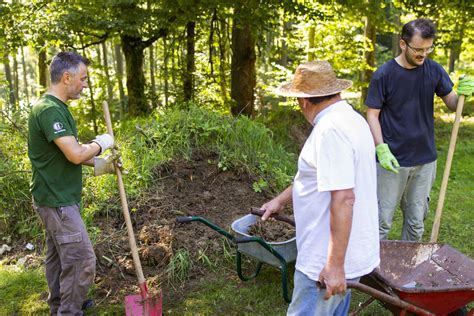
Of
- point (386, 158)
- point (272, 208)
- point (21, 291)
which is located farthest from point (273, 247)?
point (21, 291)

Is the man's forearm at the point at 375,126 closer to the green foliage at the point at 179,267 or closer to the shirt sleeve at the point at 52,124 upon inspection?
the green foliage at the point at 179,267

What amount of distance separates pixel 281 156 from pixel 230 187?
1.02 m

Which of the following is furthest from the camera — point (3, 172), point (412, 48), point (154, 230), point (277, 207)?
point (3, 172)

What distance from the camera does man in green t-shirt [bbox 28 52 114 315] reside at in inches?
115

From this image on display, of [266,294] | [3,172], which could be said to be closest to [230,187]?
[266,294]

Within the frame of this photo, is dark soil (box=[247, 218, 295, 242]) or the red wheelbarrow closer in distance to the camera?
the red wheelbarrow

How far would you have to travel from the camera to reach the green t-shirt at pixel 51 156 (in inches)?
114

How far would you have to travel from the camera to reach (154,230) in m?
4.41

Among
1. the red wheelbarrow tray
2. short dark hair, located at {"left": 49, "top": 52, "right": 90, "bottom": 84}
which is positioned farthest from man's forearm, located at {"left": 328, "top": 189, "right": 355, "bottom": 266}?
short dark hair, located at {"left": 49, "top": 52, "right": 90, "bottom": 84}

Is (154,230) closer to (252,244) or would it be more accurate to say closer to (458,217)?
(252,244)

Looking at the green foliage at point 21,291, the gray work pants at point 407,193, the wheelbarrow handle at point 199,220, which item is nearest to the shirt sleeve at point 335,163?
the wheelbarrow handle at point 199,220

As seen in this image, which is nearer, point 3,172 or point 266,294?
point 266,294

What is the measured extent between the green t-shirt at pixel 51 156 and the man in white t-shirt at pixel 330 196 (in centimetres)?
156

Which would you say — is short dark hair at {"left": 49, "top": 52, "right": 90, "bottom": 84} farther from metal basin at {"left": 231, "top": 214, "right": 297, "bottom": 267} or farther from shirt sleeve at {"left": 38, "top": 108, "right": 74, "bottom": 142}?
metal basin at {"left": 231, "top": 214, "right": 297, "bottom": 267}
